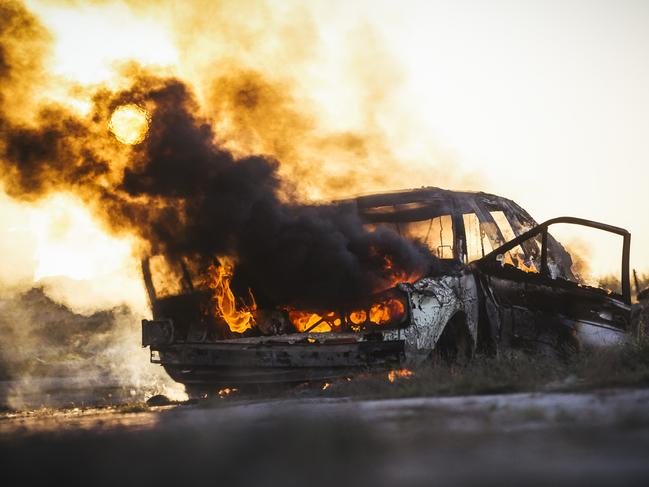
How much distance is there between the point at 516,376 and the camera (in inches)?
282

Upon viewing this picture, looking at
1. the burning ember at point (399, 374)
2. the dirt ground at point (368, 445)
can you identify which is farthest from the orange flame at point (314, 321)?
the dirt ground at point (368, 445)

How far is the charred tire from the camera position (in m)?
8.65

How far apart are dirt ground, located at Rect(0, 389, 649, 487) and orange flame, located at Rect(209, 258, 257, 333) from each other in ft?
8.71

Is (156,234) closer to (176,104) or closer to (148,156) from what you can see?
(148,156)

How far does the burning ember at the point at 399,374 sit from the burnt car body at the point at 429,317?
0.07 m

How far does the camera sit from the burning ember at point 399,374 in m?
7.53

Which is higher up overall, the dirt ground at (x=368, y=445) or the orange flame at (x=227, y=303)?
the orange flame at (x=227, y=303)

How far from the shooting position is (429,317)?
26.6 feet

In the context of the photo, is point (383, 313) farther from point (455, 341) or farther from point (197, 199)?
point (197, 199)

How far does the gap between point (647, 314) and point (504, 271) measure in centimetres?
212

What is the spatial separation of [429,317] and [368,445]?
392 centimetres

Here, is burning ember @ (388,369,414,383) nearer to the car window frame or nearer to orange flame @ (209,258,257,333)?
the car window frame

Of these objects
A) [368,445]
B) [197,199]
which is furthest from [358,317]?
[368,445]

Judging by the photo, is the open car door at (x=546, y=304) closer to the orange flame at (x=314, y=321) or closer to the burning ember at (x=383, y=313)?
the burning ember at (x=383, y=313)
